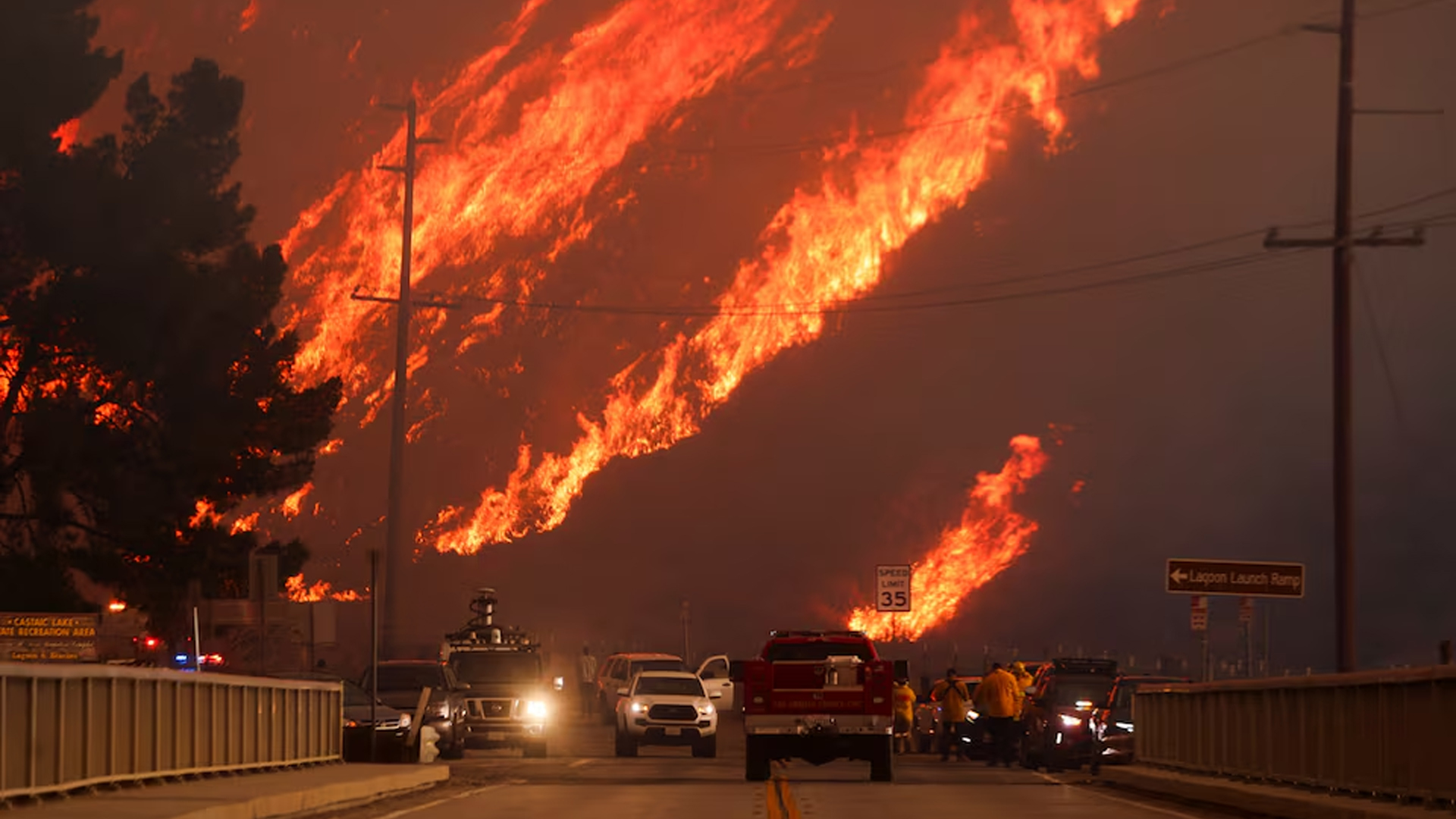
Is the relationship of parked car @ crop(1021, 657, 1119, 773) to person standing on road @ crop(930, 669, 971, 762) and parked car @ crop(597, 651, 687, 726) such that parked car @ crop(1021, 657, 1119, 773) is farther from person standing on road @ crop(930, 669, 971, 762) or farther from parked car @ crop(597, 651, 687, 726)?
parked car @ crop(597, 651, 687, 726)

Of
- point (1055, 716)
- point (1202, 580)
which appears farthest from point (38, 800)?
point (1055, 716)

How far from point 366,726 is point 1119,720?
13902mm

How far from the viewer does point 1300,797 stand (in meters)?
23.1

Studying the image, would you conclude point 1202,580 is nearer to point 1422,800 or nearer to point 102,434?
point 1422,800

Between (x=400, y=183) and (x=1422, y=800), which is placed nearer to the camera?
(x=1422, y=800)

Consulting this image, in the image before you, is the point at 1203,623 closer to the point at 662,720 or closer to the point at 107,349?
the point at 662,720

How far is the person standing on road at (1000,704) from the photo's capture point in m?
41.6

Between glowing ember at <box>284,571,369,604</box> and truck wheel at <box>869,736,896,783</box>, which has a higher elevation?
glowing ember at <box>284,571,369,604</box>

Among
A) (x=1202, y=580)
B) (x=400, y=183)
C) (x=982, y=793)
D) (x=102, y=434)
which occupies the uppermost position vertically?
(x=400, y=183)

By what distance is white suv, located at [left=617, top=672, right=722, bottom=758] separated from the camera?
44.9 meters

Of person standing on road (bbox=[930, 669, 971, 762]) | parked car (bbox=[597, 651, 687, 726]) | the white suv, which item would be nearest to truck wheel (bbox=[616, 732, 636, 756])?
the white suv

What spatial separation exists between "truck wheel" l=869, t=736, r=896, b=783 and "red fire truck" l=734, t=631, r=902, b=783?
12mm

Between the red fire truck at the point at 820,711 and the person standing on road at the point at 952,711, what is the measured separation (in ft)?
33.1

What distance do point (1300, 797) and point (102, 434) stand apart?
1680 inches
